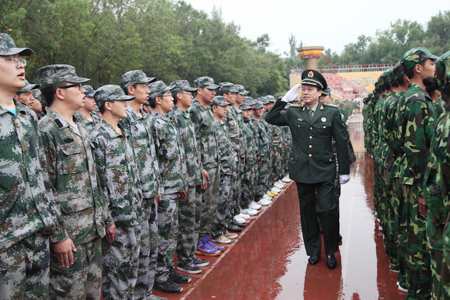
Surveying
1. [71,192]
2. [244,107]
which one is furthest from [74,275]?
[244,107]

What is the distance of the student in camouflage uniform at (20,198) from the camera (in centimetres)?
236

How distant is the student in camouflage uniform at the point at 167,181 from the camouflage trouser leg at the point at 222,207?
56.4 inches

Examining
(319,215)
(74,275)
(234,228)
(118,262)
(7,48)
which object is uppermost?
(7,48)

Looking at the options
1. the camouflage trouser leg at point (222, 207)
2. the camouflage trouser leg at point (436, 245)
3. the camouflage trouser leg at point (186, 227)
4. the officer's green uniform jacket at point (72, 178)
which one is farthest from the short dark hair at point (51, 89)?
the camouflage trouser leg at point (222, 207)

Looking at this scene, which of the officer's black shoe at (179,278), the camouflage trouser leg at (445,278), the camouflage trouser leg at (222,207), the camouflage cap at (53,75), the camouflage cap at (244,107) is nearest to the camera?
the camouflage trouser leg at (445,278)

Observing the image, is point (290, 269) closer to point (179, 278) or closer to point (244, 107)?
point (179, 278)

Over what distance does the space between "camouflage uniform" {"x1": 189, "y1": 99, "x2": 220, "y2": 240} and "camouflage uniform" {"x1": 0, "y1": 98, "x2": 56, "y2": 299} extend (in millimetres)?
2861

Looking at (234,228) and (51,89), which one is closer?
(51,89)

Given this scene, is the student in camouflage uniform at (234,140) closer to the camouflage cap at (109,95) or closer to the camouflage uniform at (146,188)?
the camouflage uniform at (146,188)

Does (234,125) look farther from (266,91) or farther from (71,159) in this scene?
(266,91)

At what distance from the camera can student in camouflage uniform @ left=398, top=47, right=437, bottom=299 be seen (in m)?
3.45

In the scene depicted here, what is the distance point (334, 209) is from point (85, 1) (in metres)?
16.6

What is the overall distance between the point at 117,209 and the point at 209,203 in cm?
211

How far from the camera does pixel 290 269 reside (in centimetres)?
477
